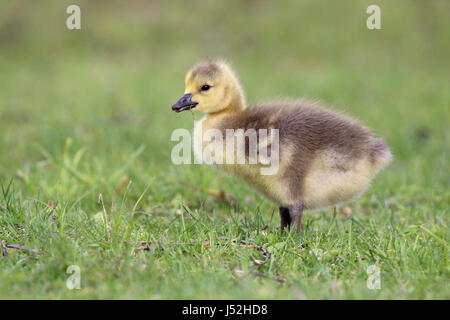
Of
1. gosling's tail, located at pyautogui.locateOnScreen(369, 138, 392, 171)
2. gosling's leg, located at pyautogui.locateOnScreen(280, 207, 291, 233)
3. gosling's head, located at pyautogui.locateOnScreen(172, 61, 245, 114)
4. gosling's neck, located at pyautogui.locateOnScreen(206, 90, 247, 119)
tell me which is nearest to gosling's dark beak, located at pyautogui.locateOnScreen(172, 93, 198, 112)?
gosling's head, located at pyautogui.locateOnScreen(172, 61, 245, 114)

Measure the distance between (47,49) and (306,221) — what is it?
8.07 metres

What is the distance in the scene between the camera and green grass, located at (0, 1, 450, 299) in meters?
2.93

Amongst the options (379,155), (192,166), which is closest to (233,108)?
(379,155)

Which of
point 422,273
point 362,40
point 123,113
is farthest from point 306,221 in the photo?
point 362,40

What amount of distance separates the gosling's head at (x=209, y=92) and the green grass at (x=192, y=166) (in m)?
0.65

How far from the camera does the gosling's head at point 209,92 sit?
3.98 meters

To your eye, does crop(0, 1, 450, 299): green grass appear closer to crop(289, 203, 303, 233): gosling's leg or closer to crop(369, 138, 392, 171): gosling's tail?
crop(289, 203, 303, 233): gosling's leg

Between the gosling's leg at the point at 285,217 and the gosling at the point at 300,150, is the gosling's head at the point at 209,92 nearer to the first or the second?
the gosling at the point at 300,150

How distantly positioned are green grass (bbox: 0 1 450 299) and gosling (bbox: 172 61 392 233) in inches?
9.6

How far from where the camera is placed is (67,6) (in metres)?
11.2

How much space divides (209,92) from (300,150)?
79 cm

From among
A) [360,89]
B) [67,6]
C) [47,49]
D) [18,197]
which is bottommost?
[18,197]

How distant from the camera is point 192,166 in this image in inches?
199
